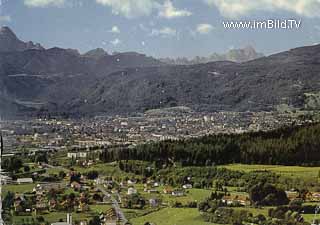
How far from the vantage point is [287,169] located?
5625mm

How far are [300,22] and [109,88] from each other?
1825 mm

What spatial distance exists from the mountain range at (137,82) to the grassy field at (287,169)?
517 millimetres

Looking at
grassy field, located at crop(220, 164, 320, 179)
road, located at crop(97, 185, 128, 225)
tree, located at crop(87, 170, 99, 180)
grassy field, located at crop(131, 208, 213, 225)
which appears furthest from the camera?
tree, located at crop(87, 170, 99, 180)

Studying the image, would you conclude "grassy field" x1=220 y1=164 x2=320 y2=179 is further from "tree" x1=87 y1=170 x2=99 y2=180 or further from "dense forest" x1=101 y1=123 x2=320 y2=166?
"tree" x1=87 y1=170 x2=99 y2=180

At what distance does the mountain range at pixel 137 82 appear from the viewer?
5582 millimetres

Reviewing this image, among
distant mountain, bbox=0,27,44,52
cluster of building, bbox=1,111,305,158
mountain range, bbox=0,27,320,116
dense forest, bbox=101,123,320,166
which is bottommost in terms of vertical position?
dense forest, bbox=101,123,320,166

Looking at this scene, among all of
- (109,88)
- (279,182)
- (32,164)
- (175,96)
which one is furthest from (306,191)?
(32,164)

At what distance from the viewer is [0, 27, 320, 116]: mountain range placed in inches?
220

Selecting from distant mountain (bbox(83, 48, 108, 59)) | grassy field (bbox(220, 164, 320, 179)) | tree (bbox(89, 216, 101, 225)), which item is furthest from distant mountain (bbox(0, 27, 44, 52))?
grassy field (bbox(220, 164, 320, 179))

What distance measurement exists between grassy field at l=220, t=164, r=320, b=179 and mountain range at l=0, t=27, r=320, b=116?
517mm

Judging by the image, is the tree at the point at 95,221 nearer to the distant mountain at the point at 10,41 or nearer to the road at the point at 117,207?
the road at the point at 117,207

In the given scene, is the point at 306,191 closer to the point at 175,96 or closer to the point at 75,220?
the point at 175,96

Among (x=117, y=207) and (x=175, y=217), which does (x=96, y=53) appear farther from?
(x=175, y=217)

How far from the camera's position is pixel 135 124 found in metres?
5.84
